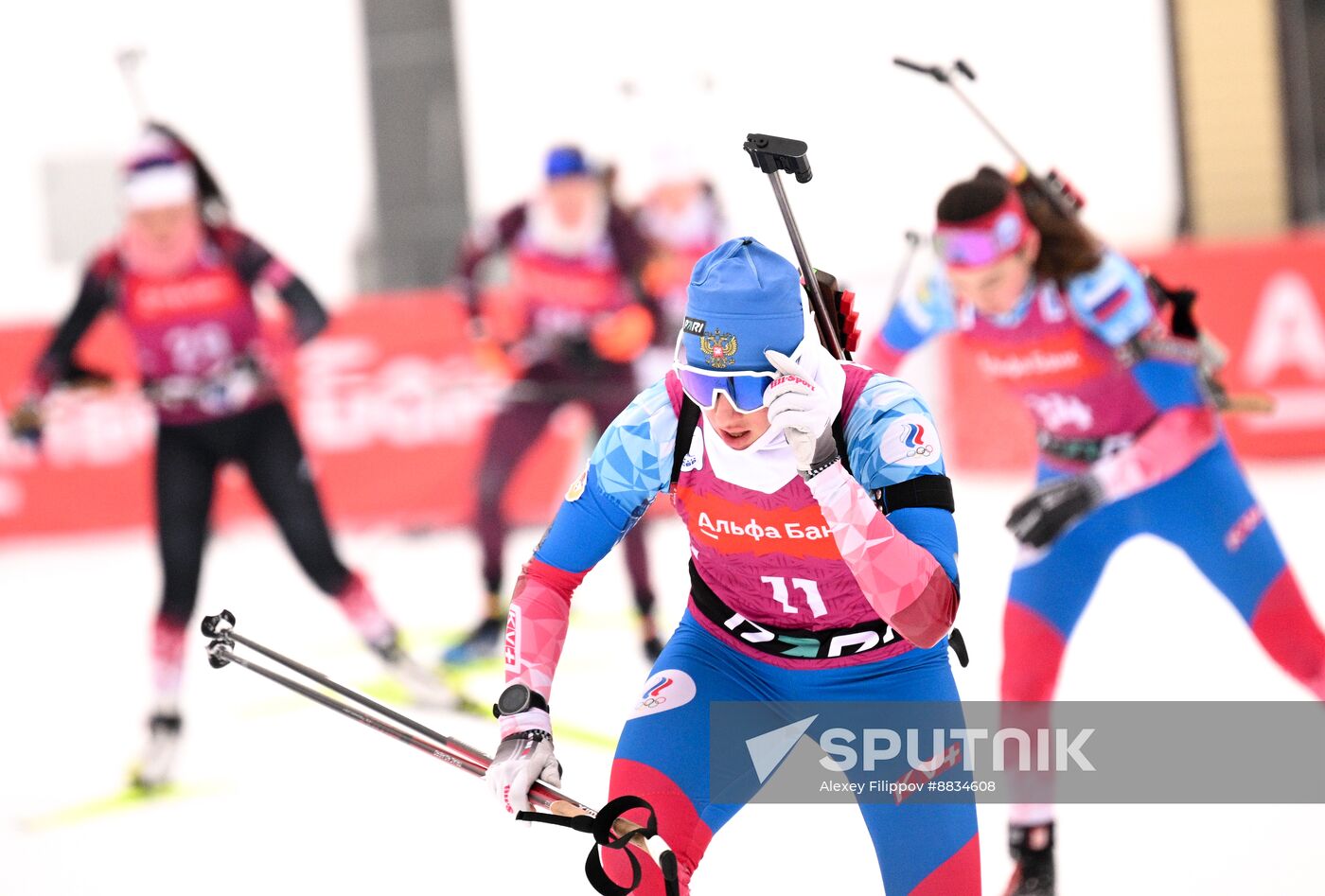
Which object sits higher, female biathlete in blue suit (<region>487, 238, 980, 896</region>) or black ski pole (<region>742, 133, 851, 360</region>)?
black ski pole (<region>742, 133, 851, 360</region>)

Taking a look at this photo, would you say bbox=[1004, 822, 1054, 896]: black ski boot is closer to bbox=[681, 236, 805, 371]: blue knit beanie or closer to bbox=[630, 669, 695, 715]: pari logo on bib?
bbox=[630, 669, 695, 715]: pari logo on bib

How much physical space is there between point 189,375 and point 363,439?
472 centimetres

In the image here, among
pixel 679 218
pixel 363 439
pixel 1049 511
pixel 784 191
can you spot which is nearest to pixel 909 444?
pixel 784 191

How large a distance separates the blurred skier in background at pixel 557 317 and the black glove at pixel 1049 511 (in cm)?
273

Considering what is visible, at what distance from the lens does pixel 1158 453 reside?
3625 millimetres

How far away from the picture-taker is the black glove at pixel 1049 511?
11.4ft

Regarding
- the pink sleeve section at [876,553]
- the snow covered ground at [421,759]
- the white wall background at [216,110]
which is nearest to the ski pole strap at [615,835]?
the pink sleeve section at [876,553]

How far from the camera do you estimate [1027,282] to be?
372 centimetres

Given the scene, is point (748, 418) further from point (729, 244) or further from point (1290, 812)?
point (1290, 812)

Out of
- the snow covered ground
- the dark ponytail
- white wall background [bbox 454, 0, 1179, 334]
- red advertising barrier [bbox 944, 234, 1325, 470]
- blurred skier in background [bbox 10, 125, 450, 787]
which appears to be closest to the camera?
the dark ponytail

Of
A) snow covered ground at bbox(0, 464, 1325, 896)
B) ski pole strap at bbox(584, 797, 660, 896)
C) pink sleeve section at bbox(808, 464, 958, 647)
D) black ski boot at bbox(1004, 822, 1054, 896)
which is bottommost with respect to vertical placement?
snow covered ground at bbox(0, 464, 1325, 896)

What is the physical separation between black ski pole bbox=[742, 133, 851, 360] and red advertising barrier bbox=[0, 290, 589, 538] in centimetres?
679

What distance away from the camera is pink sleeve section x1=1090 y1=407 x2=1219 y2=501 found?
358cm

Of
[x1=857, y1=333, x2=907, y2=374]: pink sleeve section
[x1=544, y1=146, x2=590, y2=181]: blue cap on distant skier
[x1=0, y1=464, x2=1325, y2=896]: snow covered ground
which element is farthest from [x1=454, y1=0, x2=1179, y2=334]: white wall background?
[x1=857, y1=333, x2=907, y2=374]: pink sleeve section
